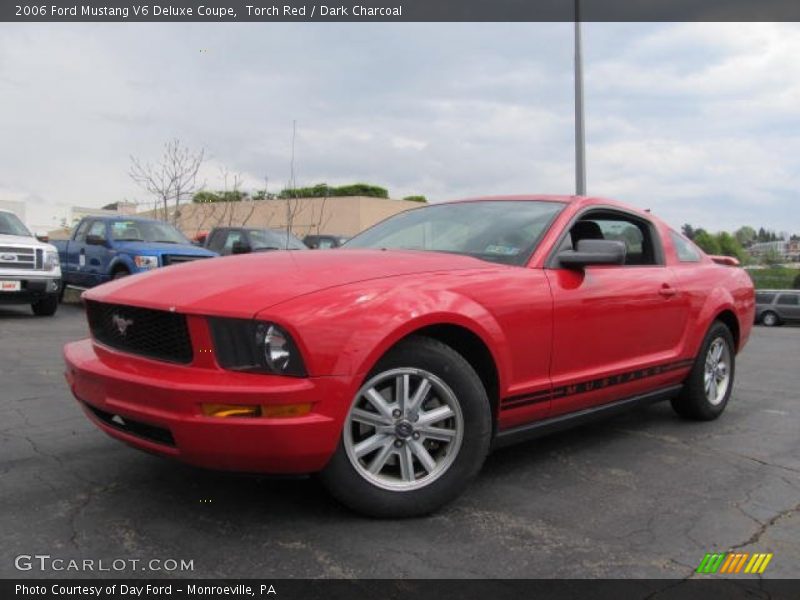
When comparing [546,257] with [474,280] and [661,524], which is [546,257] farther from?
[661,524]

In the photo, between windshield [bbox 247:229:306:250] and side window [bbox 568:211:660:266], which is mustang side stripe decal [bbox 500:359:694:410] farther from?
windshield [bbox 247:229:306:250]

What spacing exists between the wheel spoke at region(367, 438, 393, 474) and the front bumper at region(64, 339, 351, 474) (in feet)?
0.83

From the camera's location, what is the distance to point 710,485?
3633 millimetres

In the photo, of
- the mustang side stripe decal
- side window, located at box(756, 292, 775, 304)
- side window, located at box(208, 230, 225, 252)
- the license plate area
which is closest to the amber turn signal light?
the mustang side stripe decal

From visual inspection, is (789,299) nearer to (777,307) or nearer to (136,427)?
(777,307)

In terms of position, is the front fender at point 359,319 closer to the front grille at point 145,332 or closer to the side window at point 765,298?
the front grille at point 145,332

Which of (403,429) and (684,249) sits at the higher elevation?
(684,249)

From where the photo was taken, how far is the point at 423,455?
120 inches

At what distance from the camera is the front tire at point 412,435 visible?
A: 291 centimetres

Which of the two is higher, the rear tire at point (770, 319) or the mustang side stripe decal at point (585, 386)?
the mustang side stripe decal at point (585, 386)

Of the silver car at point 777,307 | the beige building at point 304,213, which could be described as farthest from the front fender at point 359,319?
the beige building at point 304,213

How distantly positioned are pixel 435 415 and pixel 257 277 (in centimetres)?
95

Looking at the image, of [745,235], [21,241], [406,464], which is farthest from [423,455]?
[745,235]

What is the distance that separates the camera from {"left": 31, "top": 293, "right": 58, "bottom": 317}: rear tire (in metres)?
11.3
